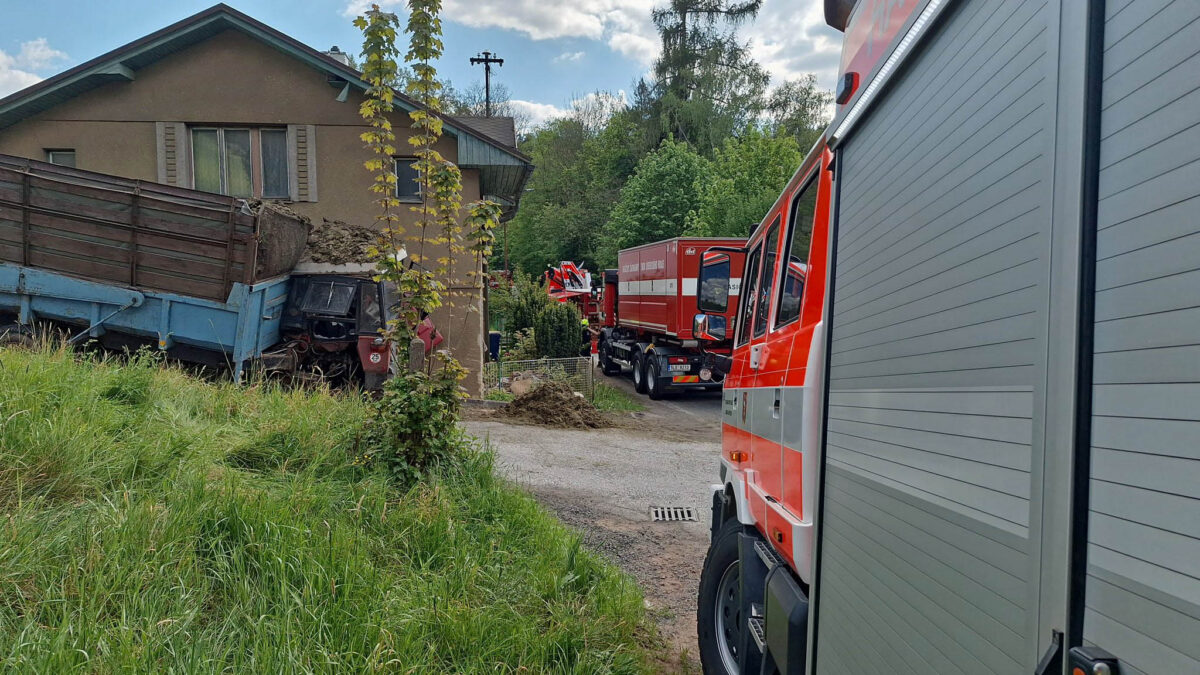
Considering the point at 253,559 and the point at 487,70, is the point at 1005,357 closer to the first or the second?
the point at 253,559

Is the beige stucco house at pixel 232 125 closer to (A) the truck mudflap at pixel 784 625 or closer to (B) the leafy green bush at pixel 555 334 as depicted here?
(B) the leafy green bush at pixel 555 334

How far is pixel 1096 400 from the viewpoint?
1.07m

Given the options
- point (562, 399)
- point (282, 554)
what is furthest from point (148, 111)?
point (282, 554)

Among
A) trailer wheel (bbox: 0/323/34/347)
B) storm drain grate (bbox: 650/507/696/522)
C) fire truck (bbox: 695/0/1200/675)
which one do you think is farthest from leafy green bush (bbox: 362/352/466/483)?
trailer wheel (bbox: 0/323/34/347)

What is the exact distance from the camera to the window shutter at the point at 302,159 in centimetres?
1423

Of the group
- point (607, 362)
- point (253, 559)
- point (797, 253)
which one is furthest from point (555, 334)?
point (797, 253)

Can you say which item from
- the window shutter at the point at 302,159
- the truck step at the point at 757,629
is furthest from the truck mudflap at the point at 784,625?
the window shutter at the point at 302,159

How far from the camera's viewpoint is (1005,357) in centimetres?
132

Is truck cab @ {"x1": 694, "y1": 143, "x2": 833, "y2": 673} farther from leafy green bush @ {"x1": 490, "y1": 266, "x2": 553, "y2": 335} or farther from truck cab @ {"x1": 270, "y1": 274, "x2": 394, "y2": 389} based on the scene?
leafy green bush @ {"x1": 490, "y1": 266, "x2": 553, "y2": 335}

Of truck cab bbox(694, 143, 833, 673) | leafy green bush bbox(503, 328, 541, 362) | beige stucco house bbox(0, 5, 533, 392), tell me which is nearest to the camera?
truck cab bbox(694, 143, 833, 673)

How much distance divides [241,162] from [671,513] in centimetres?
1158

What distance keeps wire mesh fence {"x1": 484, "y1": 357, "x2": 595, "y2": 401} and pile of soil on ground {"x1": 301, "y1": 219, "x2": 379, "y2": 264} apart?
4458 mm

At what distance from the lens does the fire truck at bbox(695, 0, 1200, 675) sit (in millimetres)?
960

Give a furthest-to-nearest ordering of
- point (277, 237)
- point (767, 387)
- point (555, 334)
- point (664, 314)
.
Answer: point (555, 334), point (664, 314), point (277, 237), point (767, 387)
